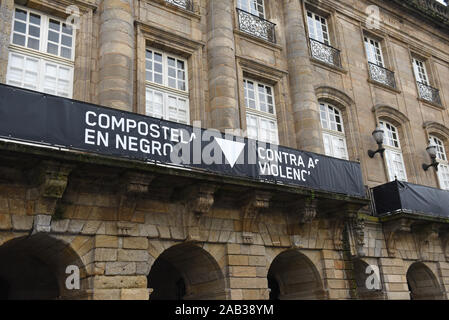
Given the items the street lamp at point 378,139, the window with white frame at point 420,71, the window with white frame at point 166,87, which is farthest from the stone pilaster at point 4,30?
the window with white frame at point 420,71

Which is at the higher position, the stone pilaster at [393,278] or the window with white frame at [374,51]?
the window with white frame at [374,51]

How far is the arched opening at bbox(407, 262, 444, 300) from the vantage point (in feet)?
44.3

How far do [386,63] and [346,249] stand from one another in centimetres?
767

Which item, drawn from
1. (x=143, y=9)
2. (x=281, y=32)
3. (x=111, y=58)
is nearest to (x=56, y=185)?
(x=111, y=58)

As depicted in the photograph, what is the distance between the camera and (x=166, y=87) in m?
10.8

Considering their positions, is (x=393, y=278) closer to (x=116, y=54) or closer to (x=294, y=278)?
(x=294, y=278)

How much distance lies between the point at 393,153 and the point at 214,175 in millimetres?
8148

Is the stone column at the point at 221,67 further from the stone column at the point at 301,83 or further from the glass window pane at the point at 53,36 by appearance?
the glass window pane at the point at 53,36

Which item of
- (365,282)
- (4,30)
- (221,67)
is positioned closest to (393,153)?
(365,282)

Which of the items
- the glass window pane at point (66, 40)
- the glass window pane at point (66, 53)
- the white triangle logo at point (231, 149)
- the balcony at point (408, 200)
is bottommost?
the balcony at point (408, 200)

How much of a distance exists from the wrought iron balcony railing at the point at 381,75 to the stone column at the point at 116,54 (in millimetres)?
8438

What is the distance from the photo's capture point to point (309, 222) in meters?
10.6

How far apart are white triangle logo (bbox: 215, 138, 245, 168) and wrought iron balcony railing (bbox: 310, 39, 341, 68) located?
18.8 ft

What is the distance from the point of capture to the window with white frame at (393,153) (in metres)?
14.5
